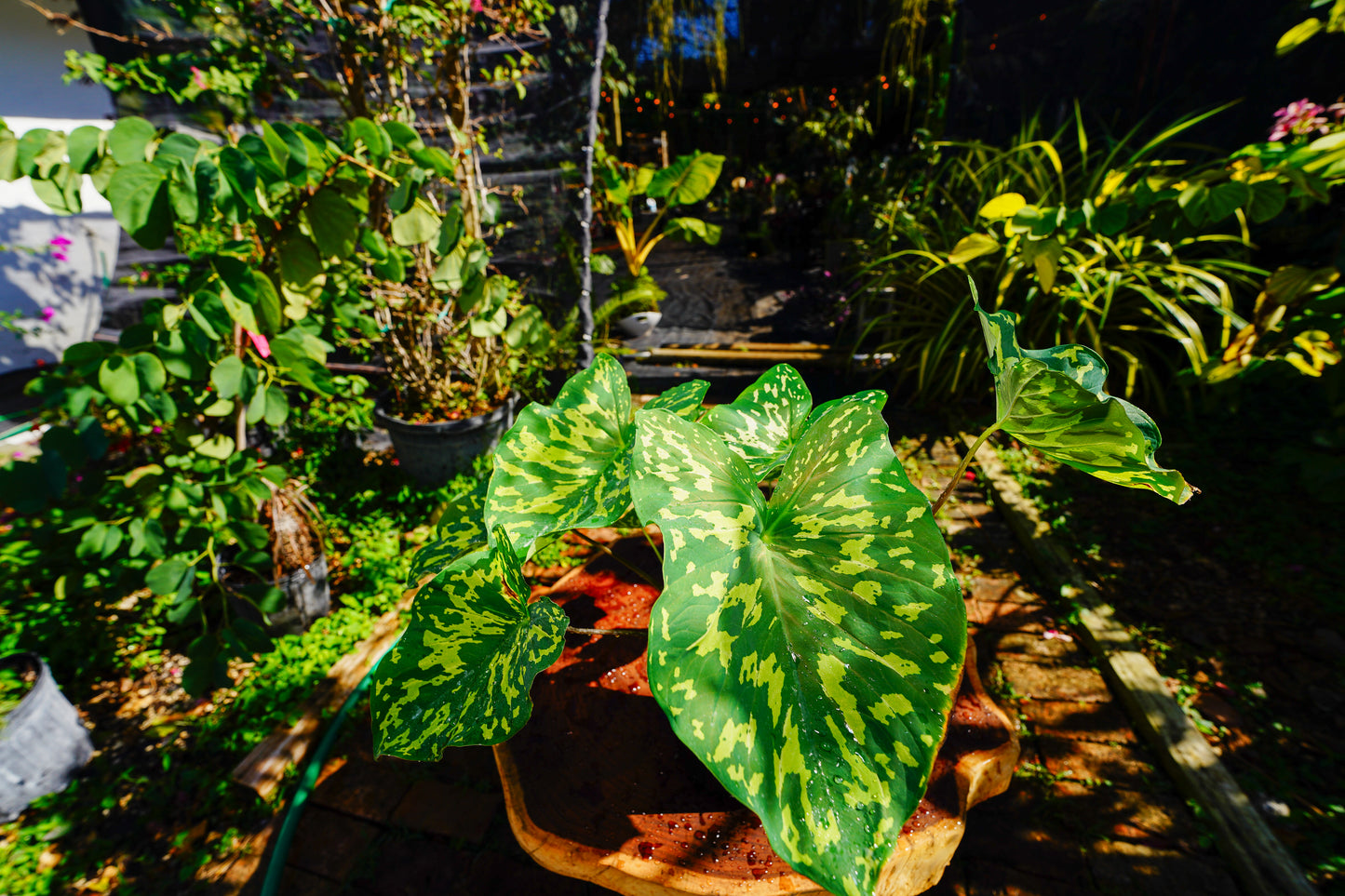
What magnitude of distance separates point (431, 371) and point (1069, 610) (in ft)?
8.22

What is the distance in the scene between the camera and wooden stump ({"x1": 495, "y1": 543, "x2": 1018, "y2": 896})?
647mm

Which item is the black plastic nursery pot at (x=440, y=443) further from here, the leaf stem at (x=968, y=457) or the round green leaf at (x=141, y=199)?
the leaf stem at (x=968, y=457)

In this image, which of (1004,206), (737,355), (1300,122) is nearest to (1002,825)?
(1004,206)

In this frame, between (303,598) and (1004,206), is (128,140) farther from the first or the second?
(1004,206)

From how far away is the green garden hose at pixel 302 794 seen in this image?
3.83 feet

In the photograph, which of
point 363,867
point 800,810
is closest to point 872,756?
point 800,810

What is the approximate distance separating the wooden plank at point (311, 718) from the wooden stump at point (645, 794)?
990mm

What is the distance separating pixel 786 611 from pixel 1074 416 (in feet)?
1.28

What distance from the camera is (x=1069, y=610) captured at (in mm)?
1723

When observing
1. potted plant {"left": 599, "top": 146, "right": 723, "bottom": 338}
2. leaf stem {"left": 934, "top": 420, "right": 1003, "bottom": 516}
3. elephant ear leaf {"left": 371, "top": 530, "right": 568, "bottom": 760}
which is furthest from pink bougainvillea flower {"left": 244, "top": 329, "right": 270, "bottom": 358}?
potted plant {"left": 599, "top": 146, "right": 723, "bottom": 338}

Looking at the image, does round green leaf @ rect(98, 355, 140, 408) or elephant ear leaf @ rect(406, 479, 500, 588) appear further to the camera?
round green leaf @ rect(98, 355, 140, 408)

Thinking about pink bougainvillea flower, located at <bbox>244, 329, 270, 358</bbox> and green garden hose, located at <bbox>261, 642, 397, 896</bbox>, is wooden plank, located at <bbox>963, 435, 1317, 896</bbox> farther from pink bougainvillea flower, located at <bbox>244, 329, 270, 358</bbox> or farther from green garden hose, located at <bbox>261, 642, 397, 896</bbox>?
pink bougainvillea flower, located at <bbox>244, 329, 270, 358</bbox>

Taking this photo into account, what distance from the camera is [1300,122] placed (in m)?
1.97

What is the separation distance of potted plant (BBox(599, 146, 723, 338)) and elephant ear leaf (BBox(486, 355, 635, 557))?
2.31 meters
